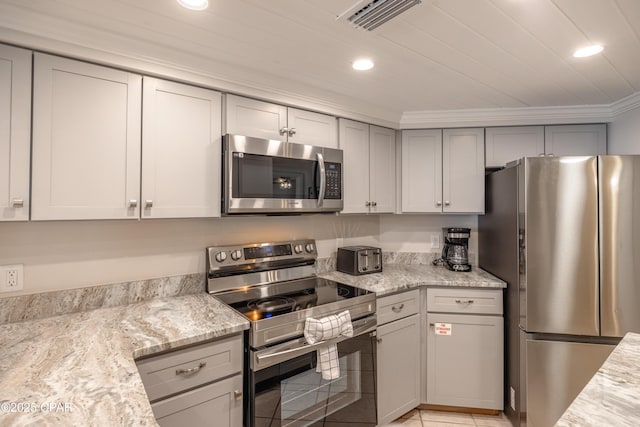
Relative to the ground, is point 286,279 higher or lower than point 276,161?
lower

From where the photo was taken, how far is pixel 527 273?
1.97 meters

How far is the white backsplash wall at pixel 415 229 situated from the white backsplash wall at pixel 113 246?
45.5 inches

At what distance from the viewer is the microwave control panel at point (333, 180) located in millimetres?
2193

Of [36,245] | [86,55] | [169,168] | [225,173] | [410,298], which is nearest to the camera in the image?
[86,55]

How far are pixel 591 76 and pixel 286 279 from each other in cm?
232

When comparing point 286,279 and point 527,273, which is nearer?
point 527,273

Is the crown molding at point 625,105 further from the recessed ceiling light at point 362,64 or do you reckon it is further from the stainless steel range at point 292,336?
the stainless steel range at point 292,336

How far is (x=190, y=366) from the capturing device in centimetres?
137

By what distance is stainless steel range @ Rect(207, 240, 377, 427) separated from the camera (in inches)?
60.5

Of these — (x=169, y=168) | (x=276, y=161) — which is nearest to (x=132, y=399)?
(x=169, y=168)

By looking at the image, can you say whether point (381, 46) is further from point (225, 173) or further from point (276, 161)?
point (225, 173)

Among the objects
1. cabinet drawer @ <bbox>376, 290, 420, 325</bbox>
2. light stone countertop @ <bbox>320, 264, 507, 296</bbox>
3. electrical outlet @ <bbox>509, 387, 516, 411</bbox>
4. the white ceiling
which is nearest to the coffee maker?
light stone countertop @ <bbox>320, 264, 507, 296</bbox>

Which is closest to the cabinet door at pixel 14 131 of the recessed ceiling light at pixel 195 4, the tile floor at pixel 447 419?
the recessed ceiling light at pixel 195 4

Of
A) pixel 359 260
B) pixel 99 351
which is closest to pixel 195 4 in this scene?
pixel 99 351
